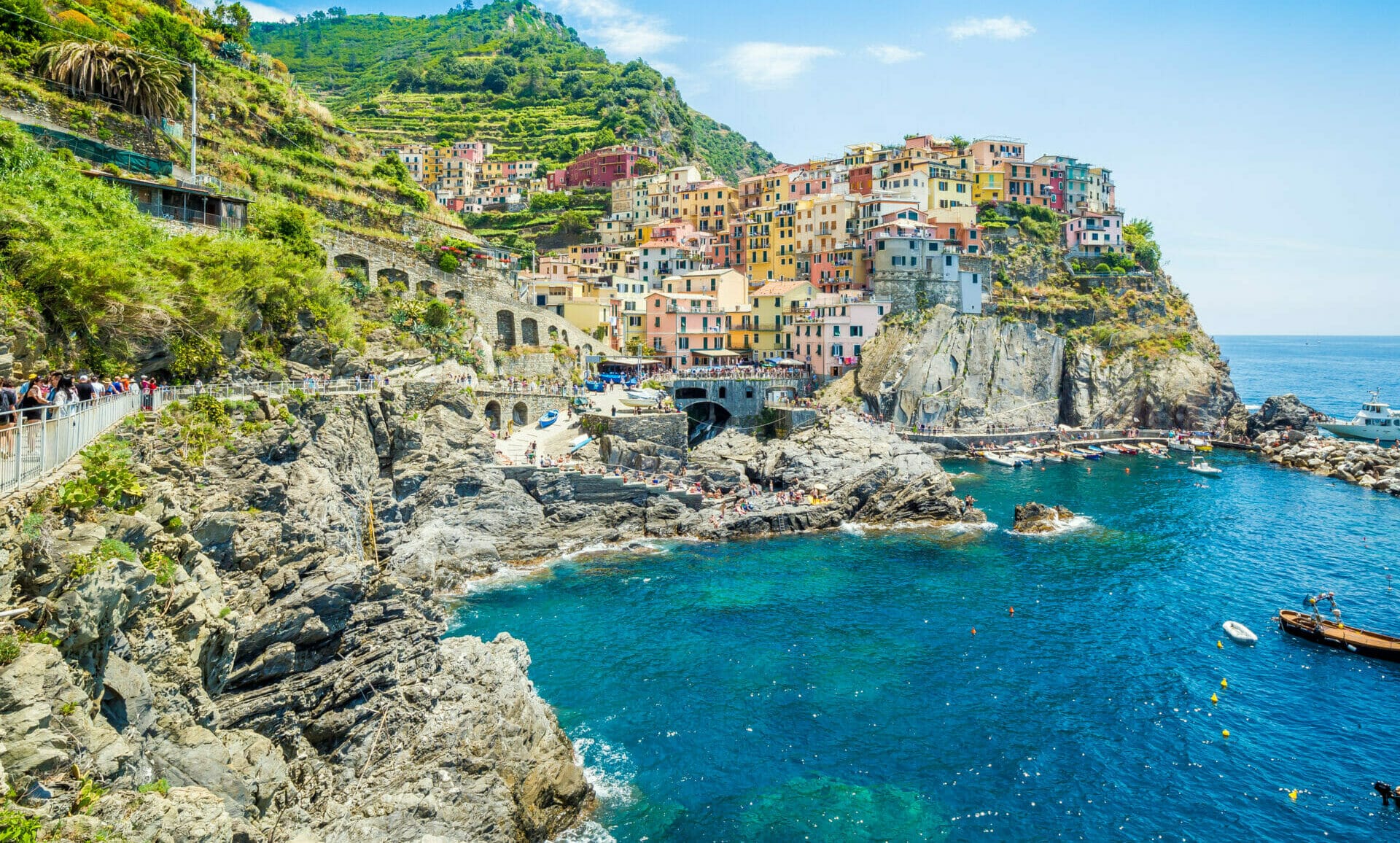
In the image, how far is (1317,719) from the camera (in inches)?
1068

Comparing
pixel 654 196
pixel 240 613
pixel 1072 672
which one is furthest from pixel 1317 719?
pixel 654 196

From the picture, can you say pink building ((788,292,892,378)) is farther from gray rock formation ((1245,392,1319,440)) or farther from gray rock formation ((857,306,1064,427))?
gray rock formation ((1245,392,1319,440))

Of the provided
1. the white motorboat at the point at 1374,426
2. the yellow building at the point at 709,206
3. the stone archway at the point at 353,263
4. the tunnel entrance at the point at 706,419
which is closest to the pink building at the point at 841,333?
the tunnel entrance at the point at 706,419

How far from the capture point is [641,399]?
178 feet

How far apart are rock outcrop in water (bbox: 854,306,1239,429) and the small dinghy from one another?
39.5 metres

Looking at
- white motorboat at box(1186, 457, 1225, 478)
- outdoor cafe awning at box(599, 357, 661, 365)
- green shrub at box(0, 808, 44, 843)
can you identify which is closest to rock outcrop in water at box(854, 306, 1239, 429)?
white motorboat at box(1186, 457, 1225, 478)

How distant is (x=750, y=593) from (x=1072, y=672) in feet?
44.1

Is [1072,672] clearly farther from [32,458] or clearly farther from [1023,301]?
[1023,301]

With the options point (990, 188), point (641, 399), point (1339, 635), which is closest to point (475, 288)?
point (641, 399)

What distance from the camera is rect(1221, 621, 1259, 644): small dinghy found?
1291 inches

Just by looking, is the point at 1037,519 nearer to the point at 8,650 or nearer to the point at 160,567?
the point at 160,567

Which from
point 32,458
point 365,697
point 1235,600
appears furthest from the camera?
point 1235,600

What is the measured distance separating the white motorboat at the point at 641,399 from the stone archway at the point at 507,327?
10.8m

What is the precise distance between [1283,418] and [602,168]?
277 ft
